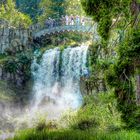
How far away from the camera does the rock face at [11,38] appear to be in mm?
37594

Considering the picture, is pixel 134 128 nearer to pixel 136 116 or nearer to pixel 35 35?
pixel 136 116

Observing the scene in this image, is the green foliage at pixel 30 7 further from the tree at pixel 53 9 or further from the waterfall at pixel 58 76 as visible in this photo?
the waterfall at pixel 58 76

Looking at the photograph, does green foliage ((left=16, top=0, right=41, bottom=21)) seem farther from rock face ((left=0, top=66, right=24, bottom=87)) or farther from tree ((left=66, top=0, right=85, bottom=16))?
rock face ((left=0, top=66, right=24, bottom=87))

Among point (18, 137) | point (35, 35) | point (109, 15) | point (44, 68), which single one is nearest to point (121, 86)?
point (109, 15)

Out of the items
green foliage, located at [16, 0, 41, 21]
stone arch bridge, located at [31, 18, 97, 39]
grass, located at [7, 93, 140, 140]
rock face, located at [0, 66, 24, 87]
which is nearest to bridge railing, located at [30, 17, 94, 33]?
stone arch bridge, located at [31, 18, 97, 39]

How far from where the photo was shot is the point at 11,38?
38.0 m

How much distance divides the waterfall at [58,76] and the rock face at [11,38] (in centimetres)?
339

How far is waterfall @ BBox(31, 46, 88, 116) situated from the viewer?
31.9m

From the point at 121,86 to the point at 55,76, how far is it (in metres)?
22.1

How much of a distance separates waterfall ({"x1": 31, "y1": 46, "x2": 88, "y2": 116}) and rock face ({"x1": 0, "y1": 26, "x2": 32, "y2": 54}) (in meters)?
3.39

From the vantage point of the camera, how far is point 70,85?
107 feet

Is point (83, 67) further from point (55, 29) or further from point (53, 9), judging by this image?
point (53, 9)

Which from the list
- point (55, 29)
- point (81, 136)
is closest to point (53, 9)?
point (55, 29)

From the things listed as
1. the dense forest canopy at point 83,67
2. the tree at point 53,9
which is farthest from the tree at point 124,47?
the tree at point 53,9
